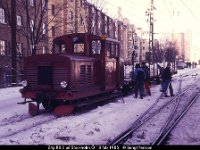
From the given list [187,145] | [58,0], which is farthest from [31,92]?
[58,0]

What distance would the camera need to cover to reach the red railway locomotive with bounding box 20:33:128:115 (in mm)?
14094

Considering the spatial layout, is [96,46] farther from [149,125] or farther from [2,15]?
[2,15]

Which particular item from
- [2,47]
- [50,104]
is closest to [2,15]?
[2,47]

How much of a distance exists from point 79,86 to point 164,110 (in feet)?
11.4

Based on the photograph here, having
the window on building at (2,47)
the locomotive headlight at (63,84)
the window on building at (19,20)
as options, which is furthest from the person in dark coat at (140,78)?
the window on building at (19,20)

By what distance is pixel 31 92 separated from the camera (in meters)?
14.6

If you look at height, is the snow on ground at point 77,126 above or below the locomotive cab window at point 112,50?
below

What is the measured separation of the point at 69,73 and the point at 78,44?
2.85 metres

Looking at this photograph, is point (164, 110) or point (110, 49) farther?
point (110, 49)

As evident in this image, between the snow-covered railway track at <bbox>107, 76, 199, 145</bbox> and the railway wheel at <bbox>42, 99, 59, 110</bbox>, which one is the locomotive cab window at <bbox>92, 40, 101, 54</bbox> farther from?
the snow-covered railway track at <bbox>107, 76, 199, 145</bbox>

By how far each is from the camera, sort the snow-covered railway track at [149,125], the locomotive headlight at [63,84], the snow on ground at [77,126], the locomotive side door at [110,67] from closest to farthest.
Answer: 1. the snow on ground at [77,126]
2. the snow-covered railway track at [149,125]
3. the locomotive headlight at [63,84]
4. the locomotive side door at [110,67]

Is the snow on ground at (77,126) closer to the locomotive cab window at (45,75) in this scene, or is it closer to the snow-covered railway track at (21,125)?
the snow-covered railway track at (21,125)

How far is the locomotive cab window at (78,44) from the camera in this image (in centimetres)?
1644

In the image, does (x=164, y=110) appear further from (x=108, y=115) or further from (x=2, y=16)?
(x=2, y=16)
